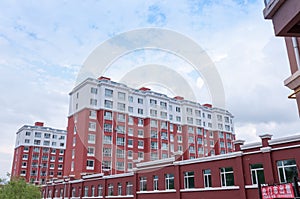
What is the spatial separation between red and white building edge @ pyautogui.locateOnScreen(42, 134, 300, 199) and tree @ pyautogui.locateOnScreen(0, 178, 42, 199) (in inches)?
227

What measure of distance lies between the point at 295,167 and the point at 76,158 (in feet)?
81.1

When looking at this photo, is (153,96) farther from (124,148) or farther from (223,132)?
(223,132)

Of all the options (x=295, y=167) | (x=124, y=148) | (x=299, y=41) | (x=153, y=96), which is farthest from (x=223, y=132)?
(x=299, y=41)

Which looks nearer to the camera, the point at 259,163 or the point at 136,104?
the point at 259,163

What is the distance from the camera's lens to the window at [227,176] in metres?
13.4

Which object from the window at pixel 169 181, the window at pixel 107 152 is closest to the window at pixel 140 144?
the window at pixel 107 152

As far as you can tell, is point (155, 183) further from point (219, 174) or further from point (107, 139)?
point (107, 139)

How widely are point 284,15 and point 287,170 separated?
9.68 metres

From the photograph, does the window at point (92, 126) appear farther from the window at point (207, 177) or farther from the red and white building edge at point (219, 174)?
the window at point (207, 177)

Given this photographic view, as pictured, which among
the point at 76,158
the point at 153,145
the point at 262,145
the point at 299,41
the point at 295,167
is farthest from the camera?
the point at 153,145

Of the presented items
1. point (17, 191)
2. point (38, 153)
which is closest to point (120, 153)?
point (17, 191)

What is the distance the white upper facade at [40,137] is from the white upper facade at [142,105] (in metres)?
20.6

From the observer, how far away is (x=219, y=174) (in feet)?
46.0

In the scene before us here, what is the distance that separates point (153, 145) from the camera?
36531 mm
